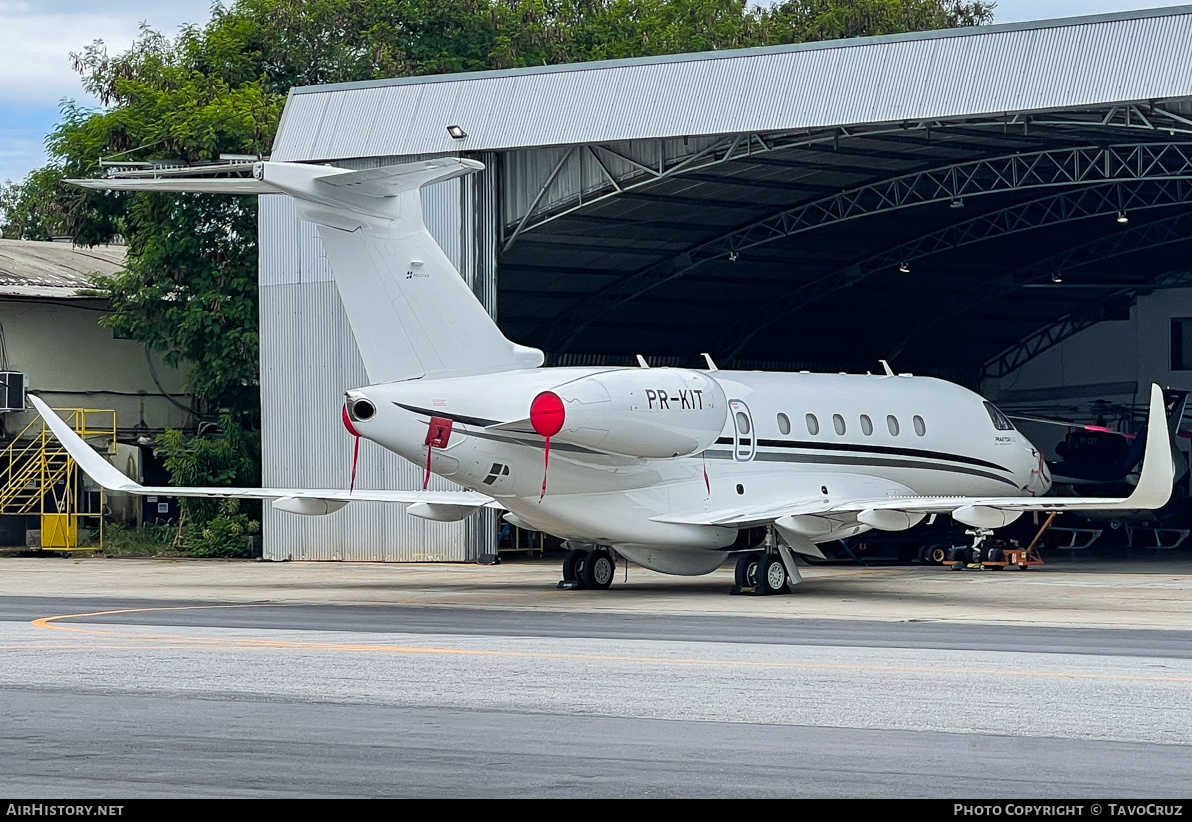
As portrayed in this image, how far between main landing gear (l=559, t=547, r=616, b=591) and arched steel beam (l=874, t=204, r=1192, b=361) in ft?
66.9

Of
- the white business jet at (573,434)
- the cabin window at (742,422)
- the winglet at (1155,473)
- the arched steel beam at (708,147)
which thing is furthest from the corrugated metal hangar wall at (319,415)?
the winglet at (1155,473)

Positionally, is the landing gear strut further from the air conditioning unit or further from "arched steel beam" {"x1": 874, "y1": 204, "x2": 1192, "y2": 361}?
the air conditioning unit

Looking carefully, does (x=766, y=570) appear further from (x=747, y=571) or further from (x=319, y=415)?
(x=319, y=415)

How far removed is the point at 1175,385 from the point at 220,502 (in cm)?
2675

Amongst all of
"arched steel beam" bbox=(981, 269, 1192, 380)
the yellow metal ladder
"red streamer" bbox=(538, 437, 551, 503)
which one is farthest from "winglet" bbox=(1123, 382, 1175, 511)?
"arched steel beam" bbox=(981, 269, 1192, 380)

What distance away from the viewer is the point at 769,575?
984 inches

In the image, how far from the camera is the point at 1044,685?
13039 mm

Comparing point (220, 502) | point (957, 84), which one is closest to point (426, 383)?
point (957, 84)

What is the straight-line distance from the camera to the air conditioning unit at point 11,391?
40938 millimetres

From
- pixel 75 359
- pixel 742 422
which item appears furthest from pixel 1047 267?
pixel 75 359

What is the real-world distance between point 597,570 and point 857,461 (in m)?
5.00

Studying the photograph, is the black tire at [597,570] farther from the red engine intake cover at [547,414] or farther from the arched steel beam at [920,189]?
the arched steel beam at [920,189]

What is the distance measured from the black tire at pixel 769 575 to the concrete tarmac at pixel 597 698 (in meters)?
1.83

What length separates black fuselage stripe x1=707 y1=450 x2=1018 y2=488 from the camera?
26602 mm
